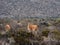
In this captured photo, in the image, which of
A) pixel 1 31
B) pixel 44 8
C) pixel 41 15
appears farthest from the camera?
pixel 44 8

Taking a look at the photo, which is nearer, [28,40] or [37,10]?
[28,40]

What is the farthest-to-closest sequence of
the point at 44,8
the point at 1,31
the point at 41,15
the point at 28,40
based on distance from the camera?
1. the point at 44,8
2. the point at 41,15
3. the point at 1,31
4. the point at 28,40

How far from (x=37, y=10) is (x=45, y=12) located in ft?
0.62

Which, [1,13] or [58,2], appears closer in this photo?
[1,13]

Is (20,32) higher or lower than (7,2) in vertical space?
higher

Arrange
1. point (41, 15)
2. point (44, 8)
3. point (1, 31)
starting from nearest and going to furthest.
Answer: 1. point (1, 31)
2. point (41, 15)
3. point (44, 8)

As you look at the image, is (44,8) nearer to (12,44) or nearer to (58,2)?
(58,2)

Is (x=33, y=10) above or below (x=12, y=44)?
below

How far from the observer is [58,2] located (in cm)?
614

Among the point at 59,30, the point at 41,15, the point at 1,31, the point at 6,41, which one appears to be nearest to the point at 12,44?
the point at 6,41

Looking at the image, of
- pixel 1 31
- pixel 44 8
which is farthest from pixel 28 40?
pixel 44 8

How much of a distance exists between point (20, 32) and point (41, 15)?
186 centimetres

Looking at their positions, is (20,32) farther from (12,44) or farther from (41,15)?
(41,15)

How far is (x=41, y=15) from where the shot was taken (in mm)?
5531
